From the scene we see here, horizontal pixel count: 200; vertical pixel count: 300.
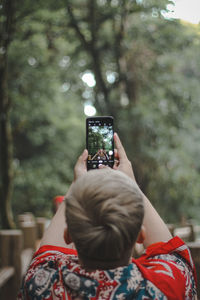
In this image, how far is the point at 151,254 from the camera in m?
1.01

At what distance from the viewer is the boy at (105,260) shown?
834mm

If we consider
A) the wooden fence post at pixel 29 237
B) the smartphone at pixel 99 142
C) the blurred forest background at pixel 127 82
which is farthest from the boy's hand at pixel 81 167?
the blurred forest background at pixel 127 82

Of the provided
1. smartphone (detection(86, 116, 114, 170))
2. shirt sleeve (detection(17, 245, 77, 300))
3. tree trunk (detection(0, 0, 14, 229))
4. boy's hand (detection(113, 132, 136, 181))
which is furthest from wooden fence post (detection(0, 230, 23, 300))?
tree trunk (detection(0, 0, 14, 229))

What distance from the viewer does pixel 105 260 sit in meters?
0.88

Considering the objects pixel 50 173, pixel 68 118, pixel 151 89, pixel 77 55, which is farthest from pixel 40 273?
pixel 68 118

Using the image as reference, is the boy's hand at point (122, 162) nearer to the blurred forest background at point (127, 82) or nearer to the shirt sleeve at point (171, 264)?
the shirt sleeve at point (171, 264)

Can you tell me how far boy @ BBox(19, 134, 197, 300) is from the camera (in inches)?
32.9

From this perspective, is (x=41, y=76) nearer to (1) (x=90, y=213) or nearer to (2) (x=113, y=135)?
(2) (x=113, y=135)

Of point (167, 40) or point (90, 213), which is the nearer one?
point (90, 213)

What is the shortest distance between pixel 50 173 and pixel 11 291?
26.1 ft

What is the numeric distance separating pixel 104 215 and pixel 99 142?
627mm

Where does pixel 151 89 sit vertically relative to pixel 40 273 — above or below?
above

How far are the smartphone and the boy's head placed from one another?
1.43 feet

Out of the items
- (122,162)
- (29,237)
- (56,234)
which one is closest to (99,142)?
(122,162)
